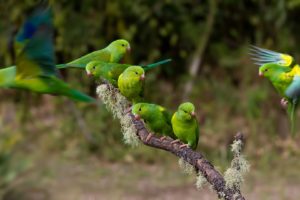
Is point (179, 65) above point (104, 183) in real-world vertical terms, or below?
above

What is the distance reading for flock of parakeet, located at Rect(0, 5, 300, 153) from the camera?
1039 millimetres

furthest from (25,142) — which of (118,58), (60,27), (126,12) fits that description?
(118,58)

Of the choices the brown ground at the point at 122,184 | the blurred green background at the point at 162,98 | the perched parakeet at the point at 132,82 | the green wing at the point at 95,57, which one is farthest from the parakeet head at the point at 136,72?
the blurred green background at the point at 162,98

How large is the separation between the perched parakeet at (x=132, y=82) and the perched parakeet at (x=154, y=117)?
23 mm

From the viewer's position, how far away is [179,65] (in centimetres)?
810

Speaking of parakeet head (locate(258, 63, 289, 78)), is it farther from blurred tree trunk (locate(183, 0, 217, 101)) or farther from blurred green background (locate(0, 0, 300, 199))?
blurred tree trunk (locate(183, 0, 217, 101))

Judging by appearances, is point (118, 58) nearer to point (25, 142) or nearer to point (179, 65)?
point (25, 142)

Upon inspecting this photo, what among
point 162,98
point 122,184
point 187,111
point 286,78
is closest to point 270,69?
point 286,78

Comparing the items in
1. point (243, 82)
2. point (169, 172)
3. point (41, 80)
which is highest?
point (243, 82)

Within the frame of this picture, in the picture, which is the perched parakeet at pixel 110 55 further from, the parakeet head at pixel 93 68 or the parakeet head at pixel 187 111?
the parakeet head at pixel 187 111

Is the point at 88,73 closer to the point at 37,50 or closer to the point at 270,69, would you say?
the point at 37,50

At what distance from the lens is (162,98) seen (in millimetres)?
7758

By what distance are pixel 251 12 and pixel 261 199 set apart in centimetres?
260

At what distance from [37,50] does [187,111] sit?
31cm
